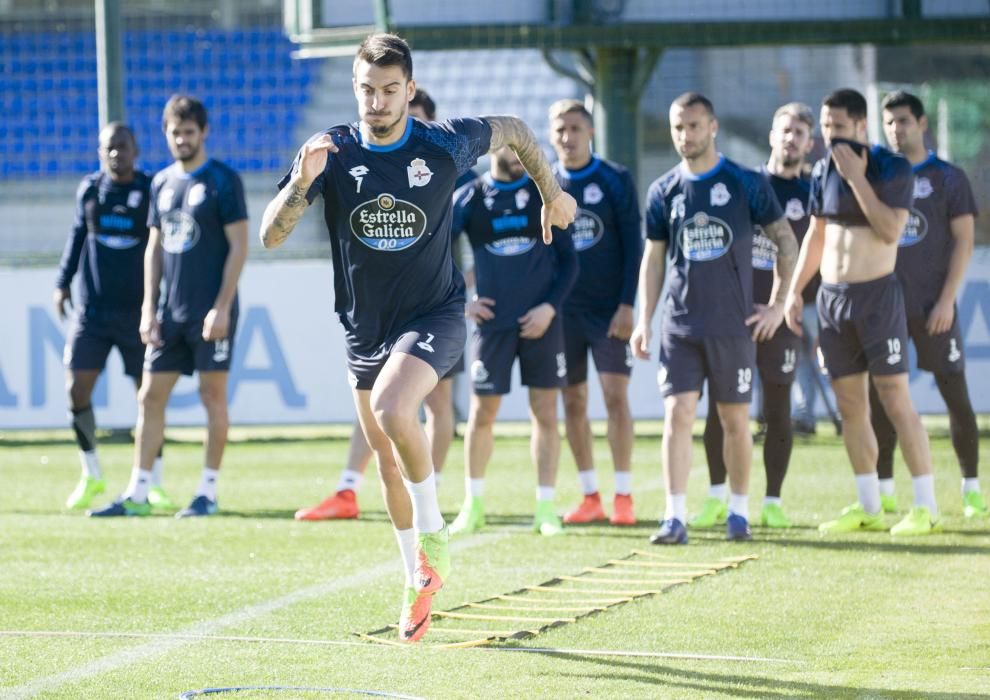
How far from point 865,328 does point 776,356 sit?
663 millimetres

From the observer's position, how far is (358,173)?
18.5ft

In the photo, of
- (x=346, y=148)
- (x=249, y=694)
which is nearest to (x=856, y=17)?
(x=346, y=148)

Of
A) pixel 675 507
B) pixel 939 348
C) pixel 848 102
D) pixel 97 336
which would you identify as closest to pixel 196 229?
pixel 97 336

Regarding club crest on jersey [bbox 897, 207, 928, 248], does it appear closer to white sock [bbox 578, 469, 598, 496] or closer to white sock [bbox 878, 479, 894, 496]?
white sock [bbox 878, 479, 894, 496]

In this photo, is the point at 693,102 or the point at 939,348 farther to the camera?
the point at 939,348

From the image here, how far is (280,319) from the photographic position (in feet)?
47.6

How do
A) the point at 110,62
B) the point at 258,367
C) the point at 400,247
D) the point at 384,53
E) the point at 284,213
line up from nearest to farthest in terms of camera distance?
1. the point at 284,213
2. the point at 384,53
3. the point at 400,247
4. the point at 258,367
5. the point at 110,62

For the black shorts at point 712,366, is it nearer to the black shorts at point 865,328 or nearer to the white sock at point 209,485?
the black shorts at point 865,328

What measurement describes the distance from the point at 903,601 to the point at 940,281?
332 cm

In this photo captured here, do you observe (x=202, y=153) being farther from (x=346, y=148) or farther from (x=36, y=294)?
(x=36, y=294)

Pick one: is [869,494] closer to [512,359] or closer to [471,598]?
[512,359]

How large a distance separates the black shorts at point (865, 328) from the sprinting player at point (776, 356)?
39 cm

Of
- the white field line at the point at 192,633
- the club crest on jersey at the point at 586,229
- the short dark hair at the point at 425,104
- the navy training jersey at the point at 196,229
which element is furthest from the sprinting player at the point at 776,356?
the navy training jersey at the point at 196,229

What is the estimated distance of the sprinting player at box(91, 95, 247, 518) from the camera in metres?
9.30
